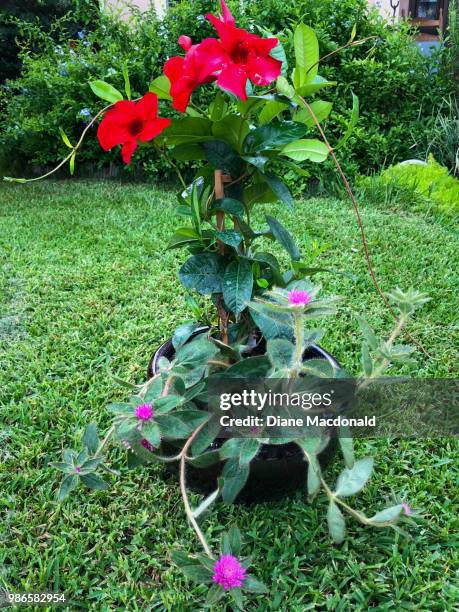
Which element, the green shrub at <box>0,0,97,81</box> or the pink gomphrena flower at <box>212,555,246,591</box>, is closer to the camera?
the pink gomphrena flower at <box>212,555,246,591</box>

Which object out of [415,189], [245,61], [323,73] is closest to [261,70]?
[245,61]

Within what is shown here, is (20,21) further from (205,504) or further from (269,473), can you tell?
(205,504)

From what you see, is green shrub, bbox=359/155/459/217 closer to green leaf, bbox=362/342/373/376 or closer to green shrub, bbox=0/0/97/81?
green leaf, bbox=362/342/373/376

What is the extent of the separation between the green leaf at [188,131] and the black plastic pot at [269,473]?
1.75ft

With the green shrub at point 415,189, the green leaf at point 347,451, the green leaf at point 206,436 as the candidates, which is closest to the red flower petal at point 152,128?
the green leaf at point 206,436

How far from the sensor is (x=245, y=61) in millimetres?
915

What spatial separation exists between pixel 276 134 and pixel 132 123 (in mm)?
281

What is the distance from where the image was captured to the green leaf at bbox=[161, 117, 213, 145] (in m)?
1.06

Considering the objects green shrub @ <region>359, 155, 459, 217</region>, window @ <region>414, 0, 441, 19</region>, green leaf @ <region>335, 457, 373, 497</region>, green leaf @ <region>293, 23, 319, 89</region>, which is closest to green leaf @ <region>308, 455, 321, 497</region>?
green leaf @ <region>335, 457, 373, 497</region>

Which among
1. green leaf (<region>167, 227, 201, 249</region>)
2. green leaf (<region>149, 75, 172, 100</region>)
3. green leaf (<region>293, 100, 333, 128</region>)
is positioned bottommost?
green leaf (<region>167, 227, 201, 249</region>)

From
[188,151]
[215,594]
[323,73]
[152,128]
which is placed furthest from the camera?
[323,73]

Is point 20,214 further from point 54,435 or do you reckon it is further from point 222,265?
point 222,265

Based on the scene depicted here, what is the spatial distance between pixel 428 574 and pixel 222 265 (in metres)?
0.78

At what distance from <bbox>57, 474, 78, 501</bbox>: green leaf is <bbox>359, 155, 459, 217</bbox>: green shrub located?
113 inches
